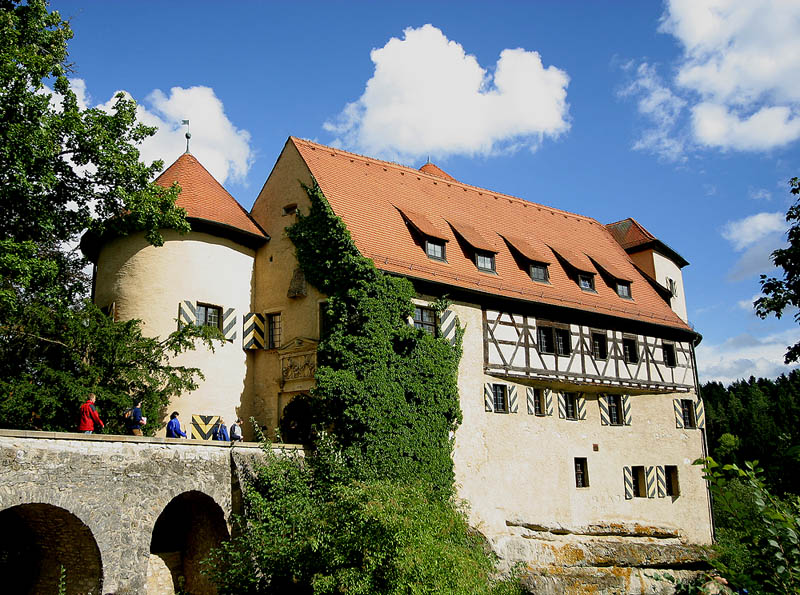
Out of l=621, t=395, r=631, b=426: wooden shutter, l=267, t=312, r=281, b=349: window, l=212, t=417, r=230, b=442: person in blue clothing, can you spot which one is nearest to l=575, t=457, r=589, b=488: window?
l=621, t=395, r=631, b=426: wooden shutter

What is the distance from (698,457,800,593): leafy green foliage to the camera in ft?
11.8

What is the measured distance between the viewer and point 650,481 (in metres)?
23.2

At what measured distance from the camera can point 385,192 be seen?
71.7ft

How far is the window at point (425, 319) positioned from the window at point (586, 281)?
262 inches

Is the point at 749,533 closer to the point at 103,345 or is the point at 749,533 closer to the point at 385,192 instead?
the point at 103,345

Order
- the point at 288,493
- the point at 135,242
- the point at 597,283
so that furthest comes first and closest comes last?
the point at 597,283
the point at 135,242
the point at 288,493

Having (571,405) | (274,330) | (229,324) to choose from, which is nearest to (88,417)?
(229,324)

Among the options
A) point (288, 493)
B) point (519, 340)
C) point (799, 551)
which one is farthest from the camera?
point (519, 340)

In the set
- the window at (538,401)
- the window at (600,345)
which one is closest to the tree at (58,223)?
the window at (538,401)

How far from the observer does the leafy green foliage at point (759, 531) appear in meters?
3.58

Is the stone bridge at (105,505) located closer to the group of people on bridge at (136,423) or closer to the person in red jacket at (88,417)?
the person in red jacket at (88,417)

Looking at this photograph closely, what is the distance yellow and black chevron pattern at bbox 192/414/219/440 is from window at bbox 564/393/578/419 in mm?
10238

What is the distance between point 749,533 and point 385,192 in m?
18.7

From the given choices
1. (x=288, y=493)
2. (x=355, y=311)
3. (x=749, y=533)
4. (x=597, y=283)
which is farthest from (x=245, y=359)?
(x=749, y=533)
